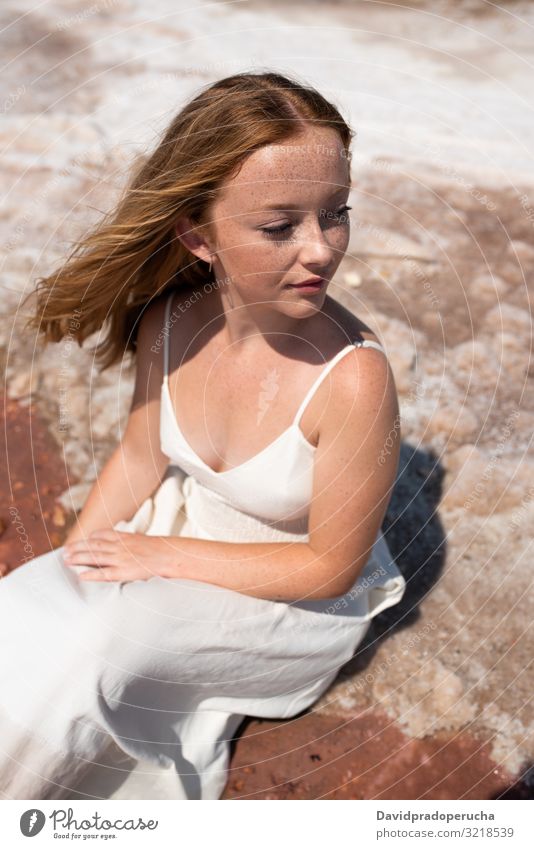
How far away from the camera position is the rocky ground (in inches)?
83.0

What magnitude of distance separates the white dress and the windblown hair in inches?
8.1

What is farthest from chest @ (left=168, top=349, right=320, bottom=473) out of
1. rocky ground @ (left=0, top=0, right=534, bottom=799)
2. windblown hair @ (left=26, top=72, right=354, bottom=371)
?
rocky ground @ (left=0, top=0, right=534, bottom=799)

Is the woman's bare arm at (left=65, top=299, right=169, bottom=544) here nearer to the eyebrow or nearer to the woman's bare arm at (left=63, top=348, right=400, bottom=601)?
the woman's bare arm at (left=63, top=348, right=400, bottom=601)

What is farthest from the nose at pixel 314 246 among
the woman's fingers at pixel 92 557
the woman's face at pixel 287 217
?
the woman's fingers at pixel 92 557

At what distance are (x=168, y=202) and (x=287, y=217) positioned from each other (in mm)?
290

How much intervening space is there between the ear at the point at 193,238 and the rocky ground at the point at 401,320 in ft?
2.93

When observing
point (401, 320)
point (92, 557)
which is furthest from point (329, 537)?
point (401, 320)

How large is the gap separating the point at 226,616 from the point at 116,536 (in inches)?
12.4

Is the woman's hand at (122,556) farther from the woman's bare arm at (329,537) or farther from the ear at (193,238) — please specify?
the ear at (193,238)

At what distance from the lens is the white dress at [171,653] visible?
1734 mm
